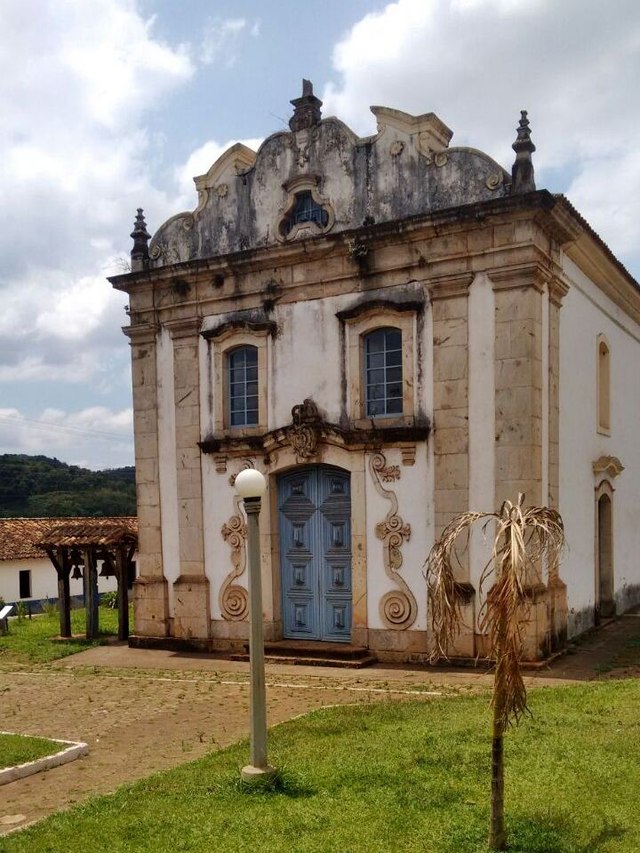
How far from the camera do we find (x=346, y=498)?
41.9 ft

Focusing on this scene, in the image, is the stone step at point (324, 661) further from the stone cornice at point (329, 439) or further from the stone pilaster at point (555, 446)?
the stone cornice at point (329, 439)

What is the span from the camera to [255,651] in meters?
6.51

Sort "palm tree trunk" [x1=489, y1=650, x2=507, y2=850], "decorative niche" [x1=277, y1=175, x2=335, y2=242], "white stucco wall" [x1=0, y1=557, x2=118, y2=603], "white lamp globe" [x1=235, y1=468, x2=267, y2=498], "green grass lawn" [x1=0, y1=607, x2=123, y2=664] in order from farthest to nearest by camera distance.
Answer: "white stucco wall" [x1=0, y1=557, x2=118, y2=603] → "green grass lawn" [x1=0, y1=607, x2=123, y2=664] → "decorative niche" [x1=277, y1=175, x2=335, y2=242] → "white lamp globe" [x1=235, y1=468, x2=267, y2=498] → "palm tree trunk" [x1=489, y1=650, x2=507, y2=850]

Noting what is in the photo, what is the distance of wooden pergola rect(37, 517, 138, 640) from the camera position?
→ 15211 mm

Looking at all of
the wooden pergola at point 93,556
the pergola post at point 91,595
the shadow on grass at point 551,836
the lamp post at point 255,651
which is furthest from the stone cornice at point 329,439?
the shadow on grass at point 551,836

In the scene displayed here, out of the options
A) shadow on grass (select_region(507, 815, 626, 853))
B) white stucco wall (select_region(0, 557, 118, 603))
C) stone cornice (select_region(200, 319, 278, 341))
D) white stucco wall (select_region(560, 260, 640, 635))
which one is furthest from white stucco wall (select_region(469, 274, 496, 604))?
white stucco wall (select_region(0, 557, 118, 603))

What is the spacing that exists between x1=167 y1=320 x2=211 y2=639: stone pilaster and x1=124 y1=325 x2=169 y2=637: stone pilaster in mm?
362

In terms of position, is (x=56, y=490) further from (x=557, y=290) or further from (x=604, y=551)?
(x=557, y=290)

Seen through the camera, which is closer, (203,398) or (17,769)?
(17,769)

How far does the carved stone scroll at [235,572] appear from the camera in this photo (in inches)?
528

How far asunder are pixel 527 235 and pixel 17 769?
27.8ft

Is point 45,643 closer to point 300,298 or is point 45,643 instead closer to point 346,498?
point 346,498

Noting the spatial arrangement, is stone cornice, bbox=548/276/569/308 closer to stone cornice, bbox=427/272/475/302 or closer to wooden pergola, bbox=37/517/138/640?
stone cornice, bbox=427/272/475/302

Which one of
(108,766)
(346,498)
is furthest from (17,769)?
(346,498)
